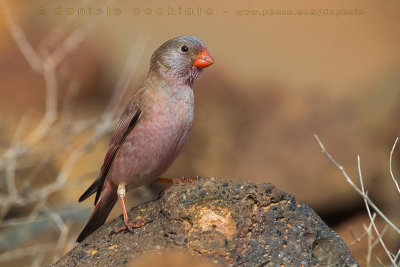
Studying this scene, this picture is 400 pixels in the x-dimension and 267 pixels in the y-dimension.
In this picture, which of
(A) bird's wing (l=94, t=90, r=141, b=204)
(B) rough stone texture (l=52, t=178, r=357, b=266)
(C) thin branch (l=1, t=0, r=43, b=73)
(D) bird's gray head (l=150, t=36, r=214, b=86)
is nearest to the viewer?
(B) rough stone texture (l=52, t=178, r=357, b=266)

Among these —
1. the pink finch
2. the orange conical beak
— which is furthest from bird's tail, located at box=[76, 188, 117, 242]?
the orange conical beak

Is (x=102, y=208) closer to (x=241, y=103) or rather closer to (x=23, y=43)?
(x=241, y=103)

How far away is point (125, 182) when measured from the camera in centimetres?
471

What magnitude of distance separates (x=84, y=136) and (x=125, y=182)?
3193mm

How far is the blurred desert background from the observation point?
726cm

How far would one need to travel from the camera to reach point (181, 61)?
488 centimetres

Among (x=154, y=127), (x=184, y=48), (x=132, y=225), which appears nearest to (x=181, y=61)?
(x=184, y=48)

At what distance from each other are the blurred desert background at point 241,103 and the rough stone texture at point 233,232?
319cm

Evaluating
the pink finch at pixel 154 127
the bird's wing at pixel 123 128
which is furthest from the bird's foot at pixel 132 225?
the bird's wing at pixel 123 128

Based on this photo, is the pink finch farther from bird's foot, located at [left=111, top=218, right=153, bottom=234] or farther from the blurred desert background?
the blurred desert background

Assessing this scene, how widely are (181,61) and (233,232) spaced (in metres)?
1.72

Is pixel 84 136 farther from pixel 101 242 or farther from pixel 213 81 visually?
pixel 101 242

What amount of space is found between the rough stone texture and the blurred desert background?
125 inches

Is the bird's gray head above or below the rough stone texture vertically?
above
